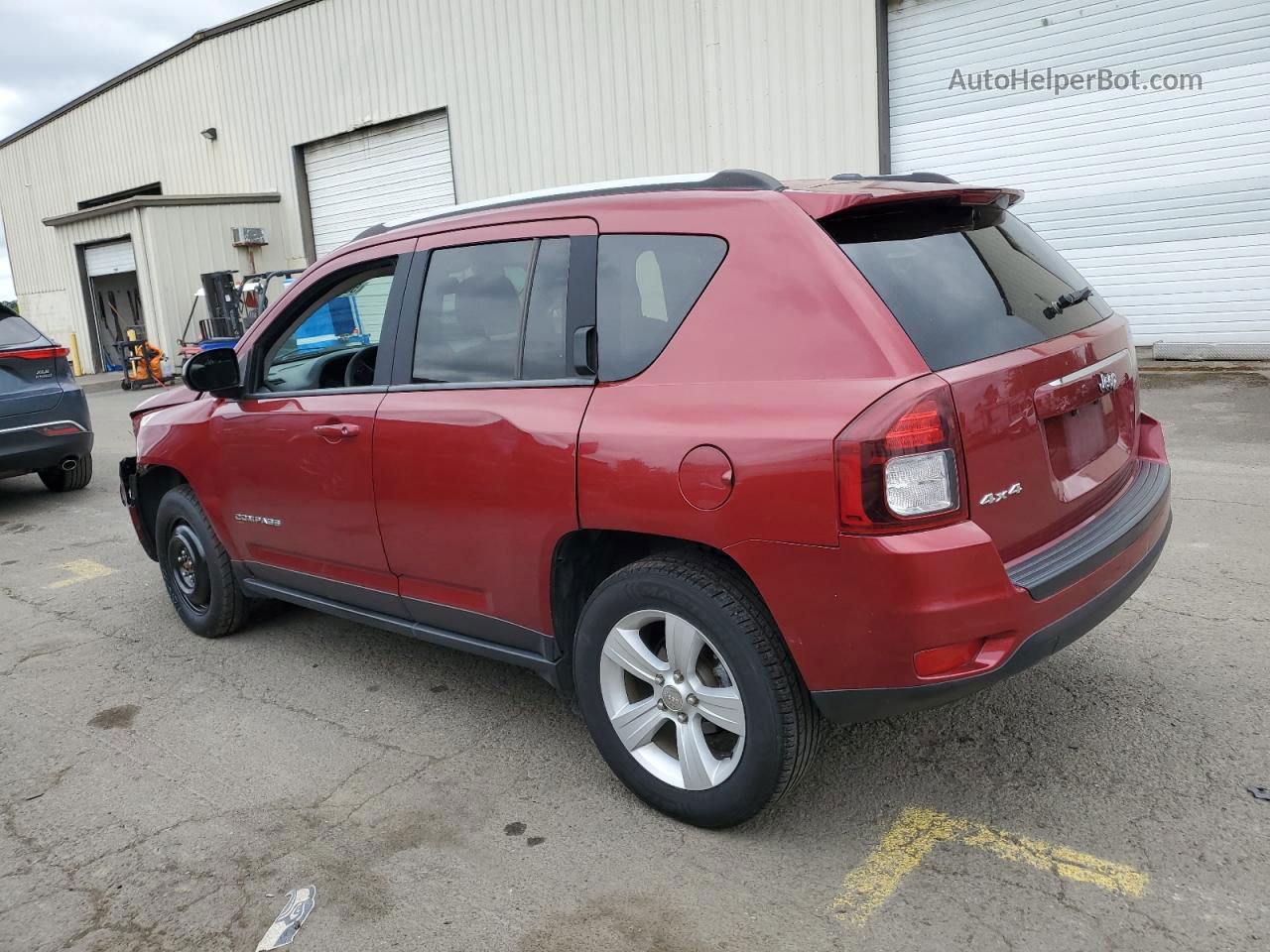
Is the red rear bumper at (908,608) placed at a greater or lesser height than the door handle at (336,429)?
lesser

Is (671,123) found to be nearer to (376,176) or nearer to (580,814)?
(376,176)

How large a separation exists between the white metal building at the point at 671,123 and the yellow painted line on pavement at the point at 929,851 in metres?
10.7

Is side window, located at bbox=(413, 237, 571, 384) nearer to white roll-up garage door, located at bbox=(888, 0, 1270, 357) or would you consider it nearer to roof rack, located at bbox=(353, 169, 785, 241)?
roof rack, located at bbox=(353, 169, 785, 241)

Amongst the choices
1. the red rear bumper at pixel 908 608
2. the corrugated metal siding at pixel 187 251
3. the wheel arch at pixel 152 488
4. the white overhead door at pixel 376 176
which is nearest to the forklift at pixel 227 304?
the corrugated metal siding at pixel 187 251

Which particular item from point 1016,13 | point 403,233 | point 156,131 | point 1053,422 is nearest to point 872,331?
point 1053,422

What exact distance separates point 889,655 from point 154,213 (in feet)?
73.4

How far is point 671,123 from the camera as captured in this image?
15.2 metres

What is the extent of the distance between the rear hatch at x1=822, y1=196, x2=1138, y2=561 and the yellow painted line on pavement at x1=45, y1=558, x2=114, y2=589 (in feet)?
17.4

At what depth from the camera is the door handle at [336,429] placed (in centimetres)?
369

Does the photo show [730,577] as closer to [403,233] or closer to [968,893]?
[968,893]

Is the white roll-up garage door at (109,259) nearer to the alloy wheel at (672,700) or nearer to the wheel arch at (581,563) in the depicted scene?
the wheel arch at (581,563)

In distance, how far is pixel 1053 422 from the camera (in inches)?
111

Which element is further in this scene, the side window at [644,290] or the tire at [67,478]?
the tire at [67,478]

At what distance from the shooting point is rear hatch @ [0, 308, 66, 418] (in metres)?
7.92
